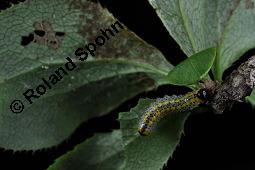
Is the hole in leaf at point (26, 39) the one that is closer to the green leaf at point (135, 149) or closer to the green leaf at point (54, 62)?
the green leaf at point (54, 62)

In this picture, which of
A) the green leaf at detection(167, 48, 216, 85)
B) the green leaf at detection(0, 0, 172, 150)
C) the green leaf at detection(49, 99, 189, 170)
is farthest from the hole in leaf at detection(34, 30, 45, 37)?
the green leaf at detection(167, 48, 216, 85)

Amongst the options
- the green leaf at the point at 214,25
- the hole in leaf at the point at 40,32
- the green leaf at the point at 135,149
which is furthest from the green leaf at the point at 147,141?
the hole in leaf at the point at 40,32

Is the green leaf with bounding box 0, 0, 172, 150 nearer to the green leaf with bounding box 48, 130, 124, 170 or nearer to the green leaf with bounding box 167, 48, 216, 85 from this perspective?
the green leaf with bounding box 48, 130, 124, 170

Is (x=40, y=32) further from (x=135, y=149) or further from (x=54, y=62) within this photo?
(x=135, y=149)

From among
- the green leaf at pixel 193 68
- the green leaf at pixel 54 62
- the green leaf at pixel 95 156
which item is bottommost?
the green leaf at pixel 95 156

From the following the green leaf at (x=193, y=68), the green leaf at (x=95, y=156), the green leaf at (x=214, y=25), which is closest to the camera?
the green leaf at (x=193, y=68)

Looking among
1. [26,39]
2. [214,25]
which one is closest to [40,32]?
[26,39]

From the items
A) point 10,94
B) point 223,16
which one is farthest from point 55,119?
point 223,16

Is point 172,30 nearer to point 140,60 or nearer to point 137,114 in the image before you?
point 140,60
